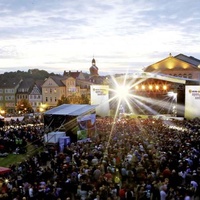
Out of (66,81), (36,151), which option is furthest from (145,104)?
(66,81)

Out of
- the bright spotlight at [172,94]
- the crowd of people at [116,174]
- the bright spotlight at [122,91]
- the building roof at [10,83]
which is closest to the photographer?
the crowd of people at [116,174]

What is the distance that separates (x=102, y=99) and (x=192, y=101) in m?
10.8

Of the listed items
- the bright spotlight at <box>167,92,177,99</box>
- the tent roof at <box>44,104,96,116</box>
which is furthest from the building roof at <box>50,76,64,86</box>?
the tent roof at <box>44,104,96,116</box>

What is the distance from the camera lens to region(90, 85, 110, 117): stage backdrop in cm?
3706

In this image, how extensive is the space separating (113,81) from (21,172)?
26.4 meters

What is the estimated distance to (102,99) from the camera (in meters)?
37.2

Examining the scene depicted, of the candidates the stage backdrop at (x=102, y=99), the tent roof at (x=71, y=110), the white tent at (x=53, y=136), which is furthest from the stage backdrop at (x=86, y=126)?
the stage backdrop at (x=102, y=99)

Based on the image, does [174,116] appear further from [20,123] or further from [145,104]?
[20,123]

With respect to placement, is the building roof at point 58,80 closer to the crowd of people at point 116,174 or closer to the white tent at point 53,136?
the white tent at point 53,136

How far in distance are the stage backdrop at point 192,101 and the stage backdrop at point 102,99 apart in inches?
382

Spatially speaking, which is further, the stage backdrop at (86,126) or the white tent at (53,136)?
the stage backdrop at (86,126)

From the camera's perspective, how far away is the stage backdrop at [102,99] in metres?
37.1

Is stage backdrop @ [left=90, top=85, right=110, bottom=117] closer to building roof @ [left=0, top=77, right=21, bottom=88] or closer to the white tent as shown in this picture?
the white tent

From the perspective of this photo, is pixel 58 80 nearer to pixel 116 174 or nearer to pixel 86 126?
pixel 86 126
